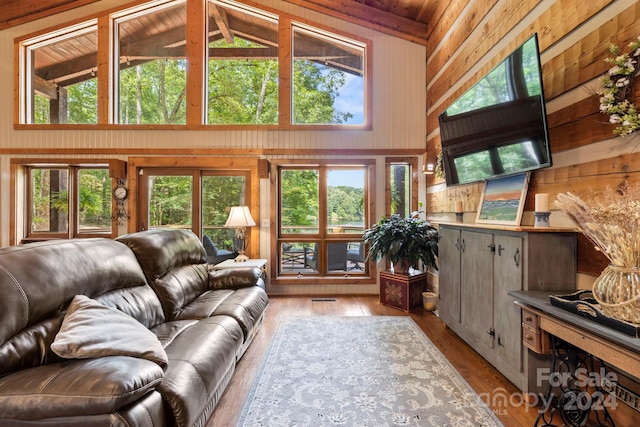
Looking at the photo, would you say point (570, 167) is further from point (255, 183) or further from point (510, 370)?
point (255, 183)

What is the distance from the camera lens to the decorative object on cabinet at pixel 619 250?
125 cm

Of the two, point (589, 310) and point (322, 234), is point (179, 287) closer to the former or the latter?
point (322, 234)

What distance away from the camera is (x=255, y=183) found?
440 cm

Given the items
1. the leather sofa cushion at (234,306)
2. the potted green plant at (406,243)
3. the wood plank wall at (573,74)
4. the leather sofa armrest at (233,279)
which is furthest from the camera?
the potted green plant at (406,243)

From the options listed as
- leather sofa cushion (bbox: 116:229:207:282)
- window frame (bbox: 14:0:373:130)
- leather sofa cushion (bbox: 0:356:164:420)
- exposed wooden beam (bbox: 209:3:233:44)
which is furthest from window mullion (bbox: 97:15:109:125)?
leather sofa cushion (bbox: 0:356:164:420)

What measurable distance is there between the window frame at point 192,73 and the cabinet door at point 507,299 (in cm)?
290

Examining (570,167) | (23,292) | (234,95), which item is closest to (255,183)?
(234,95)

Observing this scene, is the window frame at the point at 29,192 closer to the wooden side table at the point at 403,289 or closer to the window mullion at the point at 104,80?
the window mullion at the point at 104,80

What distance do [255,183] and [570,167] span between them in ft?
12.1

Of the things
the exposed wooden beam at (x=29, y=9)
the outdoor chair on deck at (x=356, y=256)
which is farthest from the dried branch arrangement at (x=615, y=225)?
the exposed wooden beam at (x=29, y=9)

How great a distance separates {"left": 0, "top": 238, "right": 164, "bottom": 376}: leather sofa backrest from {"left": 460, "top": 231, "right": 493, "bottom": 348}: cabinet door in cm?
260

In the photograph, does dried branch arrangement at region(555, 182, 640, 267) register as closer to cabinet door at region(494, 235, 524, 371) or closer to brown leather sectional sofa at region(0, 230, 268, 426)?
cabinet door at region(494, 235, 524, 371)

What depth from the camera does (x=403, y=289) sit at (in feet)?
12.2

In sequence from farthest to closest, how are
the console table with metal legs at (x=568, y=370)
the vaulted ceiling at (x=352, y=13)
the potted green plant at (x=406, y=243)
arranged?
1. the vaulted ceiling at (x=352, y=13)
2. the potted green plant at (x=406, y=243)
3. the console table with metal legs at (x=568, y=370)
